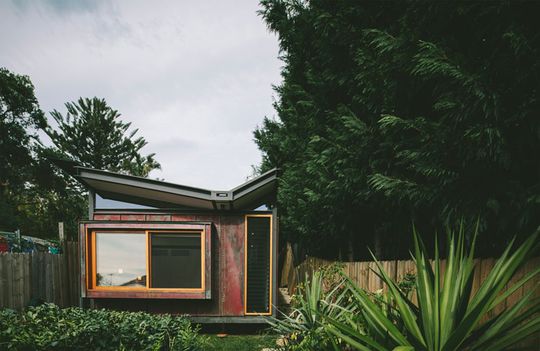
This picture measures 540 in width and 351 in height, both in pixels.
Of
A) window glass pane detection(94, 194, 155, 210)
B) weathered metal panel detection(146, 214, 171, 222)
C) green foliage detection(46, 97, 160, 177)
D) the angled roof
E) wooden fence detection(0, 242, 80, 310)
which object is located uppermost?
green foliage detection(46, 97, 160, 177)

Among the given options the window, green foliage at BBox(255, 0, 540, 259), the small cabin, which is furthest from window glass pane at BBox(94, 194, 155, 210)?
green foliage at BBox(255, 0, 540, 259)

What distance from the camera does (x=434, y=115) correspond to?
3.43 metres

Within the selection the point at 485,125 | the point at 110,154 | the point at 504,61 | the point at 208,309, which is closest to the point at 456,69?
the point at 504,61

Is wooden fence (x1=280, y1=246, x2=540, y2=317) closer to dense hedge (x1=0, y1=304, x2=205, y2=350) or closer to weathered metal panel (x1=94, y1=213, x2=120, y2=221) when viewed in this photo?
dense hedge (x1=0, y1=304, x2=205, y2=350)

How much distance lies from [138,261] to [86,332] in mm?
3108

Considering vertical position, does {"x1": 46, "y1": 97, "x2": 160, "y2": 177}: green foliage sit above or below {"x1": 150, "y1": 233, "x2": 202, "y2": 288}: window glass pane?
above

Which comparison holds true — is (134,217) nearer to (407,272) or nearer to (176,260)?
(176,260)

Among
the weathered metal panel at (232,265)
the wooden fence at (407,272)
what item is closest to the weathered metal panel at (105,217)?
the weathered metal panel at (232,265)

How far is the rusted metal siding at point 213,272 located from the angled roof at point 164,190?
0.95ft

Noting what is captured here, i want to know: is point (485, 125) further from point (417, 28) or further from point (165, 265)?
point (165, 265)

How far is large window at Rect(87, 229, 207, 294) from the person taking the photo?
209 inches

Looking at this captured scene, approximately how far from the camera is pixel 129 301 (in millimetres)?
5383

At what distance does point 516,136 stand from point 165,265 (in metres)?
5.48

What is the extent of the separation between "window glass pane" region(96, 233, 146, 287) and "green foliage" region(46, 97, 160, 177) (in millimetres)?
18189
